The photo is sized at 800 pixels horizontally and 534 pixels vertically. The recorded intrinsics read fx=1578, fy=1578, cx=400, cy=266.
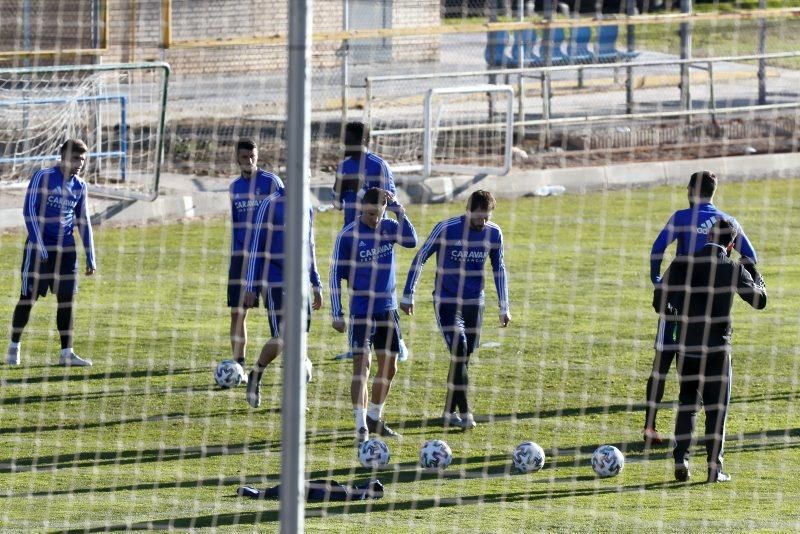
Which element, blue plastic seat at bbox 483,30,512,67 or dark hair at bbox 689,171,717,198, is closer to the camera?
dark hair at bbox 689,171,717,198

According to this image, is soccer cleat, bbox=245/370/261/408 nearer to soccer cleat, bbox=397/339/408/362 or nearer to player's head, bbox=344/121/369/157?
soccer cleat, bbox=397/339/408/362

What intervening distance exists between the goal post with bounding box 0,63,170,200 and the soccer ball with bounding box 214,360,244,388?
270 inches

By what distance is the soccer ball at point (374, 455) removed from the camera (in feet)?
32.9

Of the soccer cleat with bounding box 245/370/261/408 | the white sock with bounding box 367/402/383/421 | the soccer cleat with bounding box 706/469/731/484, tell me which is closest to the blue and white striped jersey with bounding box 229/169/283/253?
the soccer cleat with bounding box 245/370/261/408

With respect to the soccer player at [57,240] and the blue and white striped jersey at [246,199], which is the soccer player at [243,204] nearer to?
the blue and white striped jersey at [246,199]

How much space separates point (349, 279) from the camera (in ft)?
35.3

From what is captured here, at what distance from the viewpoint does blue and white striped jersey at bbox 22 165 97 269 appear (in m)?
12.3

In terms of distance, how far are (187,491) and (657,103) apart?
50.8 ft

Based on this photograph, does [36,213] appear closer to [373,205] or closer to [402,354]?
[402,354]

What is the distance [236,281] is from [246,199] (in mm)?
665

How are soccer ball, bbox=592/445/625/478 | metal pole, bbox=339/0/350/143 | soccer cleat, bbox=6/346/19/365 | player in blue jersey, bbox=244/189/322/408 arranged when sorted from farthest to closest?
metal pole, bbox=339/0/350/143, soccer cleat, bbox=6/346/19/365, player in blue jersey, bbox=244/189/322/408, soccer ball, bbox=592/445/625/478

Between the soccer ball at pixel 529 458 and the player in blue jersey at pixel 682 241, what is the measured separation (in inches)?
39.8

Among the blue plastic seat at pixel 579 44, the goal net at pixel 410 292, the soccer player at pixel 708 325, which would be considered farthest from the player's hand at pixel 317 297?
the blue plastic seat at pixel 579 44

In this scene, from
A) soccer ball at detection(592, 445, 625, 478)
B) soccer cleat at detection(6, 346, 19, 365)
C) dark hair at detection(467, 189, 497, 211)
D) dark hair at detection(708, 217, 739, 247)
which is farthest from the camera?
soccer cleat at detection(6, 346, 19, 365)
